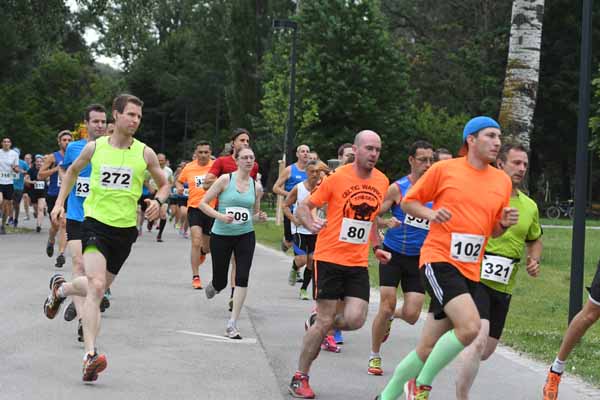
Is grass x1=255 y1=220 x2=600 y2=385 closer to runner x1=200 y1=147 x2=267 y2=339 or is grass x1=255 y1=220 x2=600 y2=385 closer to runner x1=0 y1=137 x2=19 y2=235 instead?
runner x1=200 y1=147 x2=267 y2=339

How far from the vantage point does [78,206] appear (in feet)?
35.8

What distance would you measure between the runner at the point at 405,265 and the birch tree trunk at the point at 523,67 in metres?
12.0

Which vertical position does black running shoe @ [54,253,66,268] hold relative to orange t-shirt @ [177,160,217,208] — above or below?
below

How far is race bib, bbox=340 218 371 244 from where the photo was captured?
8.09 m

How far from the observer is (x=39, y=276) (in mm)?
15398

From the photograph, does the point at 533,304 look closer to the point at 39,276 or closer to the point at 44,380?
the point at 39,276

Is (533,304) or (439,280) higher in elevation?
(439,280)

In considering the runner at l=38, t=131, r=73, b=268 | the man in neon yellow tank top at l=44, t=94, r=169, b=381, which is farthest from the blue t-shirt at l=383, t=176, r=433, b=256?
the runner at l=38, t=131, r=73, b=268

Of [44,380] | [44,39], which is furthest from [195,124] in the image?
[44,380]

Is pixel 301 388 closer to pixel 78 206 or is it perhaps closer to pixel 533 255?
pixel 533 255

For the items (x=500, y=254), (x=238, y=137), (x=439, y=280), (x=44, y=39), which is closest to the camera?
(x=439, y=280)

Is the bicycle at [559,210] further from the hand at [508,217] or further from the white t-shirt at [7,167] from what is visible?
the hand at [508,217]

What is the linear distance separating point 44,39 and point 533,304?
61.1 ft

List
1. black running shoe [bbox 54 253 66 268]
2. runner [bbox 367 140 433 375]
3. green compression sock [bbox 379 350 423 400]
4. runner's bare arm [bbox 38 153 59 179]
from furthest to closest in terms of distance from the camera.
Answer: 1. black running shoe [bbox 54 253 66 268]
2. runner's bare arm [bbox 38 153 59 179]
3. runner [bbox 367 140 433 375]
4. green compression sock [bbox 379 350 423 400]
